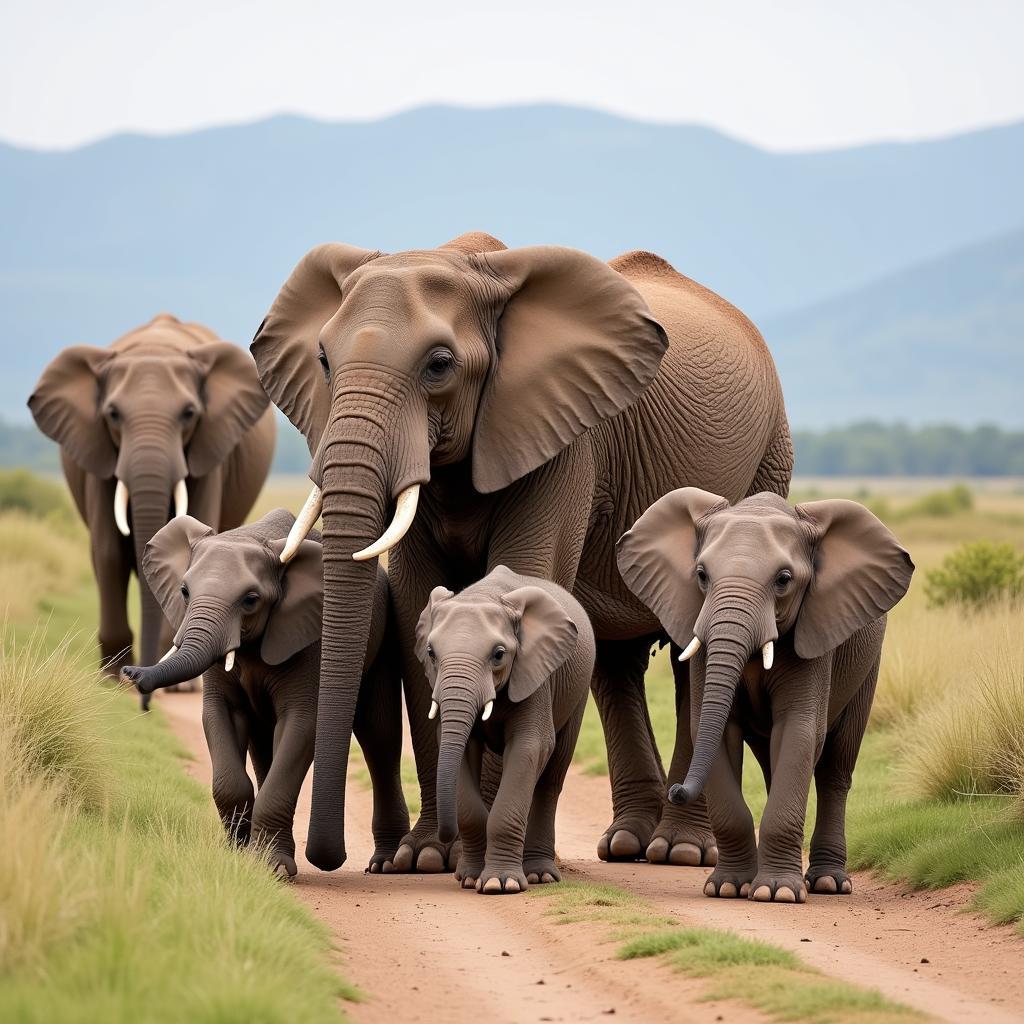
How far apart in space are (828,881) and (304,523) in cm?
313

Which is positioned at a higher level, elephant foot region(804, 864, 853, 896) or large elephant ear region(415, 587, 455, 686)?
large elephant ear region(415, 587, 455, 686)

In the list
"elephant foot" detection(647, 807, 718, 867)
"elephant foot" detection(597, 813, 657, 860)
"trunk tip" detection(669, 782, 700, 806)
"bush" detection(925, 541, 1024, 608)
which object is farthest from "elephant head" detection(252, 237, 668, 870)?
"bush" detection(925, 541, 1024, 608)

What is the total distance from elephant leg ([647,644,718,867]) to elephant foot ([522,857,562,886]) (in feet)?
6.52

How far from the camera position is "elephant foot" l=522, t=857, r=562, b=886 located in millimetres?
9516

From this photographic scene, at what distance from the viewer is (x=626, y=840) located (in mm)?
11609

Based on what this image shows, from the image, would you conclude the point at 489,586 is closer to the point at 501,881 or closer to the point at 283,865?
the point at 501,881

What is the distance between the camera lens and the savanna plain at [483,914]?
6237 millimetres

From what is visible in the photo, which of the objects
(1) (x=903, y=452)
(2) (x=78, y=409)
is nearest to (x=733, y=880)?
(2) (x=78, y=409)

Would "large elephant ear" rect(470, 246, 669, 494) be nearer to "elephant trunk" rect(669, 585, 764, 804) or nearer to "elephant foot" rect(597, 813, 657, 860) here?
"elephant trunk" rect(669, 585, 764, 804)

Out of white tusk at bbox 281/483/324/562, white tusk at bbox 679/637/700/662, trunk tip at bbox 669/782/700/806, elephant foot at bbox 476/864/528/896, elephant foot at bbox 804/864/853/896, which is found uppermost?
white tusk at bbox 281/483/324/562

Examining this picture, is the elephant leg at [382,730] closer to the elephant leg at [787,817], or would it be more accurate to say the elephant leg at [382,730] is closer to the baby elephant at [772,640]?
the baby elephant at [772,640]

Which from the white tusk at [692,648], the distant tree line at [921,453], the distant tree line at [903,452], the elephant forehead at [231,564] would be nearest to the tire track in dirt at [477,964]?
the white tusk at [692,648]

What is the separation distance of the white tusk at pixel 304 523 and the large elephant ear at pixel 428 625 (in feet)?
2.31

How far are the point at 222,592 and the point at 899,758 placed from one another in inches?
233
